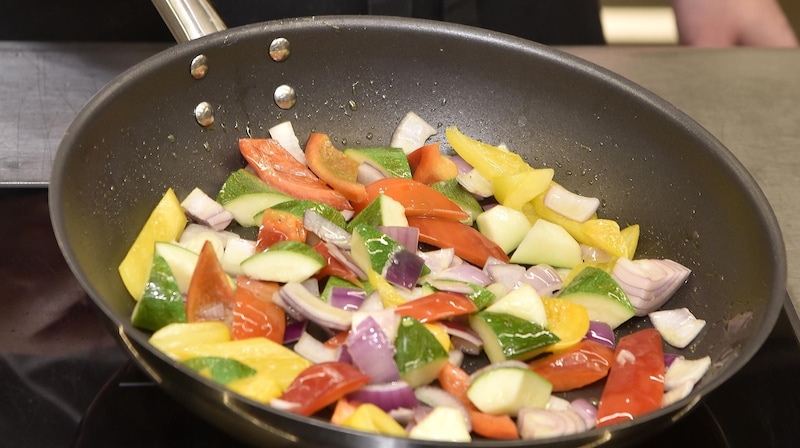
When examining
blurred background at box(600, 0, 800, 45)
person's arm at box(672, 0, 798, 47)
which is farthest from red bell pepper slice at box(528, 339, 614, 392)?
blurred background at box(600, 0, 800, 45)

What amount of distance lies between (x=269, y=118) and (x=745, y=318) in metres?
0.85

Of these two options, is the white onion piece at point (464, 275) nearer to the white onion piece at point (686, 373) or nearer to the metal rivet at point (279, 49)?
the white onion piece at point (686, 373)

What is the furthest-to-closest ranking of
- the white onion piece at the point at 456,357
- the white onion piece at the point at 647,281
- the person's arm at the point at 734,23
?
1. the person's arm at the point at 734,23
2. the white onion piece at the point at 647,281
3. the white onion piece at the point at 456,357

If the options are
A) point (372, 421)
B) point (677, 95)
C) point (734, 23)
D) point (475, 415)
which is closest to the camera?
point (372, 421)

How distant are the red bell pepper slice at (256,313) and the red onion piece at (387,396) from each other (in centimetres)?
17

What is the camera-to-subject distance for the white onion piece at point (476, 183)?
142 cm

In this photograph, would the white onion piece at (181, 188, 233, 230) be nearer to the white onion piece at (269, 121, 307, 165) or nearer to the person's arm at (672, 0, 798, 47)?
the white onion piece at (269, 121, 307, 165)

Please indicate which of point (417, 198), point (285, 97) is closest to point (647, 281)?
point (417, 198)

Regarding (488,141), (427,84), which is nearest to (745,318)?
(488,141)

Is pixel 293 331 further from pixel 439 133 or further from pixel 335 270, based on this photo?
pixel 439 133

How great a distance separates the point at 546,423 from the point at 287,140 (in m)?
0.71

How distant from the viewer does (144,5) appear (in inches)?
73.0

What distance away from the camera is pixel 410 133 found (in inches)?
59.3

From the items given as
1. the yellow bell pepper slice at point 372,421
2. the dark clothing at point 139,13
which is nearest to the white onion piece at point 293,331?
the yellow bell pepper slice at point 372,421
